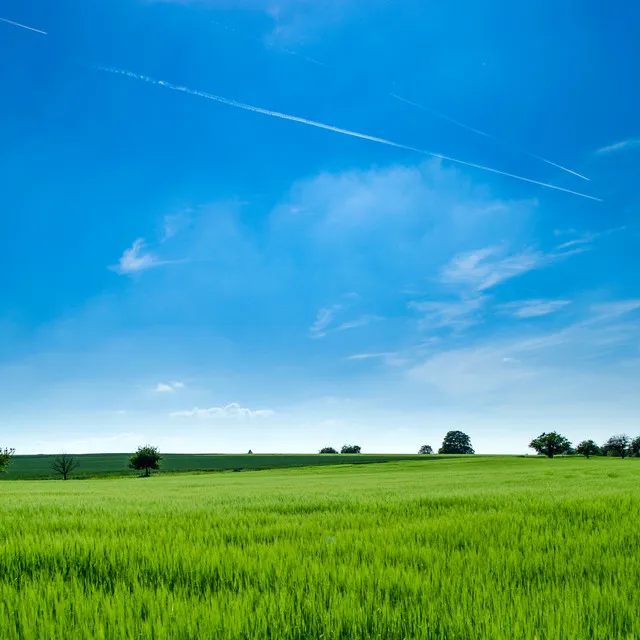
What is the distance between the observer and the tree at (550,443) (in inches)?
4998

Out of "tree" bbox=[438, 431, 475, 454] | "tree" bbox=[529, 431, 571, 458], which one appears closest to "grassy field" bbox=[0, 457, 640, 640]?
"tree" bbox=[529, 431, 571, 458]

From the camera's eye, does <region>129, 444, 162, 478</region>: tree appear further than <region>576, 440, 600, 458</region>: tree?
No

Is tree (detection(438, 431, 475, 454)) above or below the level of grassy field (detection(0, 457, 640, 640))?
below

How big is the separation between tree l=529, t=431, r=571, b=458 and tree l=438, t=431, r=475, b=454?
1442 inches

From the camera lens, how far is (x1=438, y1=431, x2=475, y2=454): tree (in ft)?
538

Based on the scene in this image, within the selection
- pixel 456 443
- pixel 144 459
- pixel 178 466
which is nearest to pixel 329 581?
pixel 144 459

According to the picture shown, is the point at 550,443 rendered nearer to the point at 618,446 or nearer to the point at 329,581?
the point at 618,446

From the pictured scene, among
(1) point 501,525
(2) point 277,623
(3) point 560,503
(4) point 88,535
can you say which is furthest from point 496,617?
(3) point 560,503

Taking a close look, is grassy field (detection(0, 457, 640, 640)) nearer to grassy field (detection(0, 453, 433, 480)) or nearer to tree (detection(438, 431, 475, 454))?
grassy field (detection(0, 453, 433, 480))

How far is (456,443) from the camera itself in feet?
542

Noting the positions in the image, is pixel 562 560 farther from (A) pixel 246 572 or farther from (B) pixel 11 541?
(B) pixel 11 541

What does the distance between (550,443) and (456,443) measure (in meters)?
41.2

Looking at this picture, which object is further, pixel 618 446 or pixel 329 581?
pixel 618 446

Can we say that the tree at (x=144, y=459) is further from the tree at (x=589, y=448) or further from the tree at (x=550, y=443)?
the tree at (x=589, y=448)
